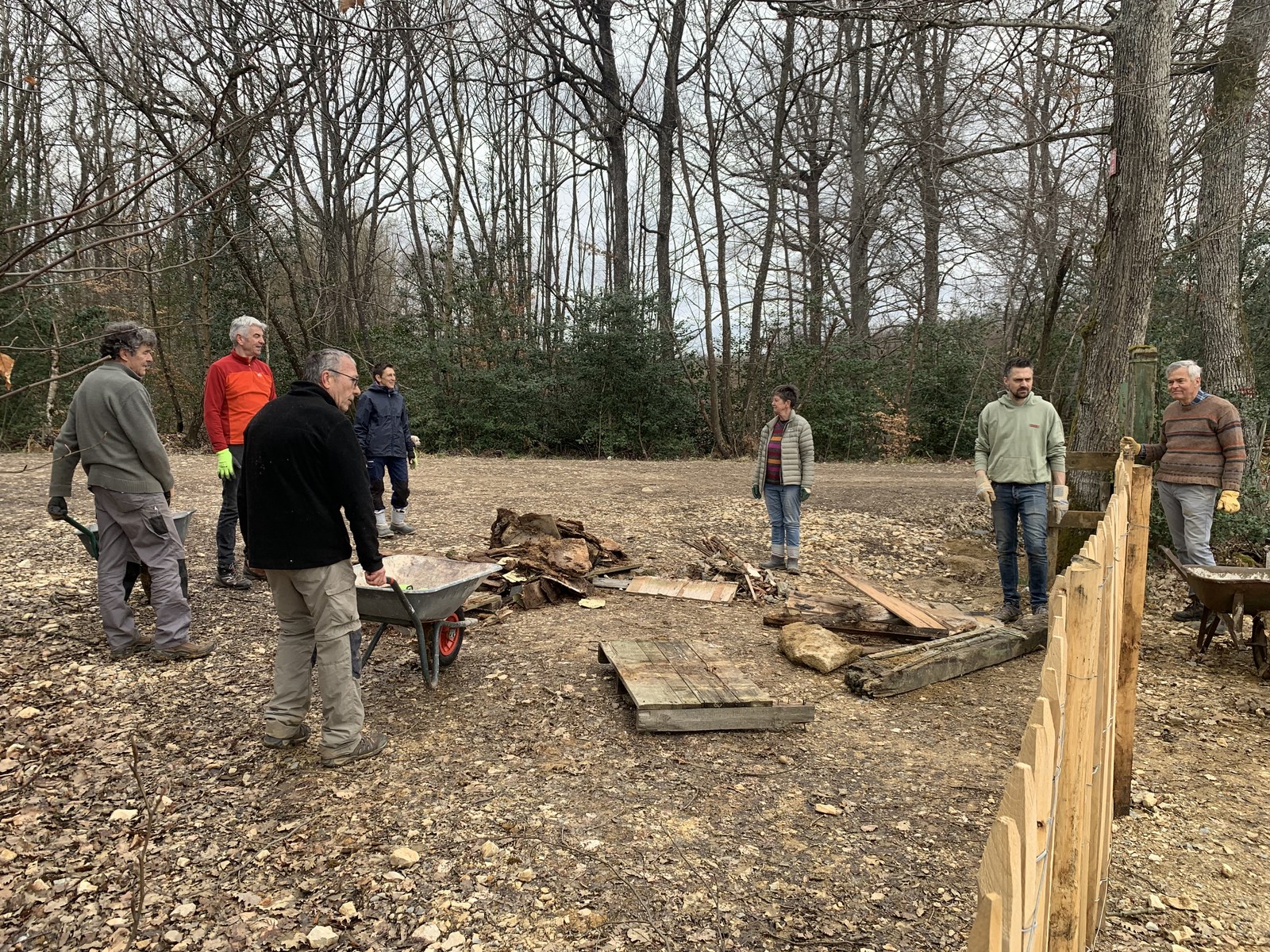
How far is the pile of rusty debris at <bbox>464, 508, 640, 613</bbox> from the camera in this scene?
20.6ft

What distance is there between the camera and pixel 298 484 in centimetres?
349

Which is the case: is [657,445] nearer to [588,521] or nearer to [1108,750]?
[588,521]

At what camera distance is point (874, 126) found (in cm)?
1680

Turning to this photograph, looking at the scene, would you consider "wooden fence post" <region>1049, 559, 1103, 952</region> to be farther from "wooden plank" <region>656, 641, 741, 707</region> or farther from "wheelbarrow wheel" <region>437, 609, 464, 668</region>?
"wheelbarrow wheel" <region>437, 609, 464, 668</region>

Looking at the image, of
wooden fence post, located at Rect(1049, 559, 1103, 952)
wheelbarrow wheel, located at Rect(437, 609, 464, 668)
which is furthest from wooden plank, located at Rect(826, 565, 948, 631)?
wooden fence post, located at Rect(1049, 559, 1103, 952)

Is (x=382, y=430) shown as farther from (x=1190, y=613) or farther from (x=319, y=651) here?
(x=1190, y=613)

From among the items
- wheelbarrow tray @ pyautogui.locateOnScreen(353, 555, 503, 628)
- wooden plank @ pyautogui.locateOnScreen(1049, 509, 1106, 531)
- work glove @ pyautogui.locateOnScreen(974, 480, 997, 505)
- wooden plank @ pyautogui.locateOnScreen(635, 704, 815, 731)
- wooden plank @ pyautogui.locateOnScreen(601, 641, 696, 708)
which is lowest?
wooden plank @ pyautogui.locateOnScreen(635, 704, 815, 731)

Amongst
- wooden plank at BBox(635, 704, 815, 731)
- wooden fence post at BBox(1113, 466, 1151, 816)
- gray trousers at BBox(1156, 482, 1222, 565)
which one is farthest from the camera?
gray trousers at BBox(1156, 482, 1222, 565)

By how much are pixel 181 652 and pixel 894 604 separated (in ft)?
17.0

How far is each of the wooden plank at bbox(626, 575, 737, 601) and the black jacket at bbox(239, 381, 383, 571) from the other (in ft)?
11.8

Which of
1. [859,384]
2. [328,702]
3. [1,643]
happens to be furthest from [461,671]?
[859,384]

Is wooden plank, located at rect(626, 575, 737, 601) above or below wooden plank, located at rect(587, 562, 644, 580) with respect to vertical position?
below

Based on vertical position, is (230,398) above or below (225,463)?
above

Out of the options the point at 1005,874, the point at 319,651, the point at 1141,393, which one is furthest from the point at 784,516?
the point at 1005,874
